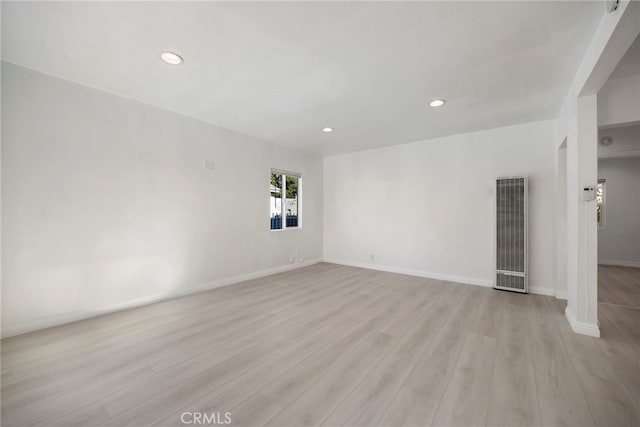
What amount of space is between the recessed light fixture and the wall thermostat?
3.99 meters

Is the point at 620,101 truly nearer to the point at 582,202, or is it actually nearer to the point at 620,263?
the point at 582,202

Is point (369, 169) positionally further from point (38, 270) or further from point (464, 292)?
point (38, 270)

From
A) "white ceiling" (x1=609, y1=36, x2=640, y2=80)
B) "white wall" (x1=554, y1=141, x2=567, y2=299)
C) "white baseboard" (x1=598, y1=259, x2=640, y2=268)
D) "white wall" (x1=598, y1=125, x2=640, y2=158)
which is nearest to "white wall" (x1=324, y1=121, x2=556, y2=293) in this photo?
"white wall" (x1=554, y1=141, x2=567, y2=299)

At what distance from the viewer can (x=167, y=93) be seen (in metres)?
2.94

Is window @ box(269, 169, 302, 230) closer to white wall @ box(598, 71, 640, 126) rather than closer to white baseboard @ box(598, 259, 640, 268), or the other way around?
white wall @ box(598, 71, 640, 126)

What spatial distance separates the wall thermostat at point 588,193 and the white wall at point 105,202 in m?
4.41

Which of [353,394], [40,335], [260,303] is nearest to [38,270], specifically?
[40,335]

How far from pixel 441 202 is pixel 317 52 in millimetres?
3473

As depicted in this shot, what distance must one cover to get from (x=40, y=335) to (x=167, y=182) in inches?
79.0

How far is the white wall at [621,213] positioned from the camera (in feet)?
17.7

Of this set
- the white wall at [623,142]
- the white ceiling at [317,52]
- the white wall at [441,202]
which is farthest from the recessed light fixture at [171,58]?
the white wall at [623,142]

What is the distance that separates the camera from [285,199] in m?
5.40

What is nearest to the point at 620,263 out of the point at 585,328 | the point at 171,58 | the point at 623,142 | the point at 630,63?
the point at 623,142

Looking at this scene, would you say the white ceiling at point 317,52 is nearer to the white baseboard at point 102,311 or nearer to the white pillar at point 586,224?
the white pillar at point 586,224
